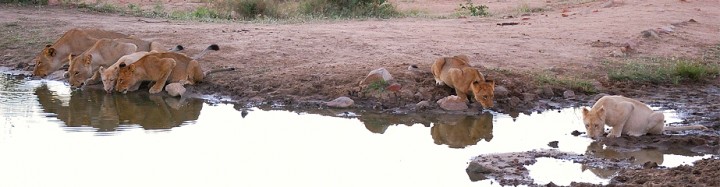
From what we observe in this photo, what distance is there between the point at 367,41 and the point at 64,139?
6.24m

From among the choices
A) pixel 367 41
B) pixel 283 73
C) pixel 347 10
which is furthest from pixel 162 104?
pixel 347 10

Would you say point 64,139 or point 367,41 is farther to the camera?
point 367,41

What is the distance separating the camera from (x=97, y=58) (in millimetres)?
13047

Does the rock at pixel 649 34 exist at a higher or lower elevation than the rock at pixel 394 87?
higher

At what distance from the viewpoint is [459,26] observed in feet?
58.3

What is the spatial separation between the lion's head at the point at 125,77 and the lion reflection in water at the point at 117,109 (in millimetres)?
110

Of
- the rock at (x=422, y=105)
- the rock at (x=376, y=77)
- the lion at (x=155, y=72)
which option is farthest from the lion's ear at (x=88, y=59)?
the rock at (x=422, y=105)

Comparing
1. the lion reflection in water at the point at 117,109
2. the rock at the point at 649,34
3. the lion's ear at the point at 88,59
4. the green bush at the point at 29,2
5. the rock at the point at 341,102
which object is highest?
the green bush at the point at 29,2

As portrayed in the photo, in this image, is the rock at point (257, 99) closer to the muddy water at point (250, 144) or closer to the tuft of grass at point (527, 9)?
the muddy water at point (250, 144)

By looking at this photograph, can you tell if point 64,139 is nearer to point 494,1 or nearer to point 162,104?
point 162,104

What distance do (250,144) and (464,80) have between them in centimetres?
283

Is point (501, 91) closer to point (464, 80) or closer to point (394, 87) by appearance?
point (464, 80)

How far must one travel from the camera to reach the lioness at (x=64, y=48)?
44.7 ft

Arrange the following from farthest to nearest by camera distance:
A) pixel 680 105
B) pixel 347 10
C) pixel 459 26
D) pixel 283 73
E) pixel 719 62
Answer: pixel 347 10 → pixel 459 26 → pixel 719 62 → pixel 283 73 → pixel 680 105
